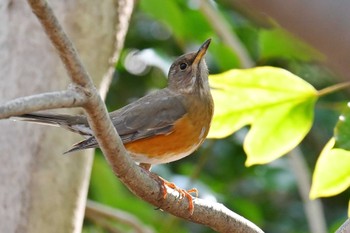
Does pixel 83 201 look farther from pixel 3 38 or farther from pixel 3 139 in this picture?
pixel 3 38

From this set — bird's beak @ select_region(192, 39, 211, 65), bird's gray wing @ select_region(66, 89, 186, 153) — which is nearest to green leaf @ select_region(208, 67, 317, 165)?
bird's gray wing @ select_region(66, 89, 186, 153)

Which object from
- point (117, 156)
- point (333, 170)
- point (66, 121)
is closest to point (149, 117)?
point (66, 121)

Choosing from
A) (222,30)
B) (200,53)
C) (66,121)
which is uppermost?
(66,121)

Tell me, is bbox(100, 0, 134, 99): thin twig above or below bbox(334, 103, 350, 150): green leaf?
above

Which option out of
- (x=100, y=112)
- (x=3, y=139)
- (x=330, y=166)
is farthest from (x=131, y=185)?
(x=3, y=139)

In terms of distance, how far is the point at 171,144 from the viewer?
2912 mm

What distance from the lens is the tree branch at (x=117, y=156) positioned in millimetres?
1250

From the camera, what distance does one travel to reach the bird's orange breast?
113 inches

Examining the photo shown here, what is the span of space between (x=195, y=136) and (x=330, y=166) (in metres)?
0.89

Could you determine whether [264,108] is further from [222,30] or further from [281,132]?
[222,30]

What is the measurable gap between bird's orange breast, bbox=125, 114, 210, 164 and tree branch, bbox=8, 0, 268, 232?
546 millimetres

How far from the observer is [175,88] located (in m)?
3.57

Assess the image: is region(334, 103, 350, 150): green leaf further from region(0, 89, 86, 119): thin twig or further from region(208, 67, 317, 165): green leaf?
region(0, 89, 86, 119): thin twig

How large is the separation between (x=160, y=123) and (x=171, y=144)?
0.15 metres
